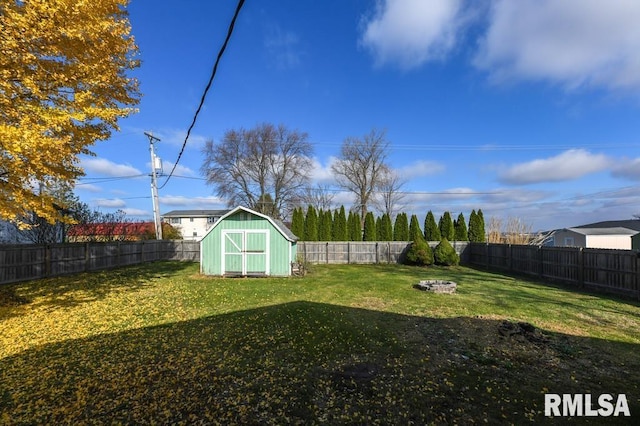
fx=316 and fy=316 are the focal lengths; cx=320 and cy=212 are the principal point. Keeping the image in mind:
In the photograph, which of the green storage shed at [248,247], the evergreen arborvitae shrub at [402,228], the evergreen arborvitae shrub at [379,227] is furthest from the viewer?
the evergreen arborvitae shrub at [379,227]

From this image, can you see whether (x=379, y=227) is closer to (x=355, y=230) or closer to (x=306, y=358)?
→ (x=355, y=230)

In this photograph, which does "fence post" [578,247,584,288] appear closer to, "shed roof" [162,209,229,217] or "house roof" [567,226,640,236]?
"house roof" [567,226,640,236]

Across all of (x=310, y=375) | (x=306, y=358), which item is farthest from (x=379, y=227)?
(x=310, y=375)

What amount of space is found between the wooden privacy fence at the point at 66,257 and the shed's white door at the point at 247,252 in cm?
596

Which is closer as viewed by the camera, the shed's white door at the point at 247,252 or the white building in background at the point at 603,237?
the shed's white door at the point at 247,252

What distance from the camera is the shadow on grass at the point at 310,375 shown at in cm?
326

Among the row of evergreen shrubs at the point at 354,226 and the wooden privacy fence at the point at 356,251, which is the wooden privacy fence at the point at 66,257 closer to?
the wooden privacy fence at the point at 356,251

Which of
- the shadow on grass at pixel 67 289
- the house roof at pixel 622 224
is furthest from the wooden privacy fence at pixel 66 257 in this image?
the house roof at pixel 622 224

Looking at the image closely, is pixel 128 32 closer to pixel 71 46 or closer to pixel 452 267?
pixel 71 46

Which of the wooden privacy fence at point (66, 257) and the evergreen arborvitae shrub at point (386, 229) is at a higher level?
the evergreen arborvitae shrub at point (386, 229)

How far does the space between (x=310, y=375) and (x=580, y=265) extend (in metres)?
11.6

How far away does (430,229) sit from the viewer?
21375 millimetres

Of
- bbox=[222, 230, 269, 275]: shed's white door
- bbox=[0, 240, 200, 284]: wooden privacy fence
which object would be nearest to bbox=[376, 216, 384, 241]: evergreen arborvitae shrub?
bbox=[222, 230, 269, 275]: shed's white door

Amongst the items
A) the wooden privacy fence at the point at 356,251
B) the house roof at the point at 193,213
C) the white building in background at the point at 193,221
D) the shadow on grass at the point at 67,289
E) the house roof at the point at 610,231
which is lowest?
the shadow on grass at the point at 67,289
